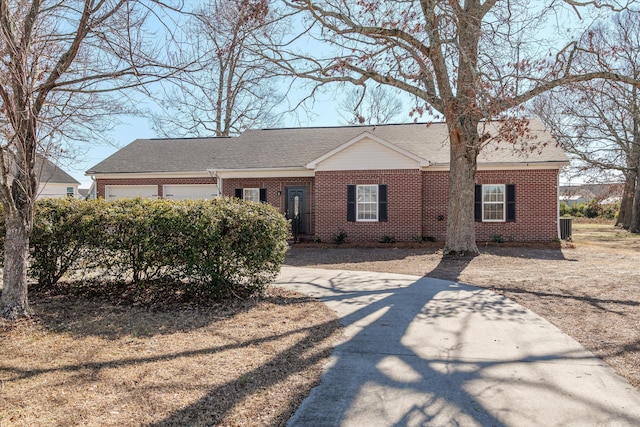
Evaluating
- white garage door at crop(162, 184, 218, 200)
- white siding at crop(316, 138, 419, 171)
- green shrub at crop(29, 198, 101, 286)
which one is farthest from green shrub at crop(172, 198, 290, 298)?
white garage door at crop(162, 184, 218, 200)

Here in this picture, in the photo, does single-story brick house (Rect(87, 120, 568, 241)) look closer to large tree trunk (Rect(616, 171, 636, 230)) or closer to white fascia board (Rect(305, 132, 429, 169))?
white fascia board (Rect(305, 132, 429, 169))

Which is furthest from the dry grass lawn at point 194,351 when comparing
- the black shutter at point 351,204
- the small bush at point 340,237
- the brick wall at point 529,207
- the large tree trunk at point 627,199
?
the large tree trunk at point 627,199

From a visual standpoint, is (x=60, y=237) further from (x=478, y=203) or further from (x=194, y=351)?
(x=478, y=203)

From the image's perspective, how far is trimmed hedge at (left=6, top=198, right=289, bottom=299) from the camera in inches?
256

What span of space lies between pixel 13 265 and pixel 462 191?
36.6 ft

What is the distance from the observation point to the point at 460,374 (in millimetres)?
4105

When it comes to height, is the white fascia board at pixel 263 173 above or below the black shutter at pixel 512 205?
above

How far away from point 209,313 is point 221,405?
2936mm

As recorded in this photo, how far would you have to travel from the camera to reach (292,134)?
21781 mm

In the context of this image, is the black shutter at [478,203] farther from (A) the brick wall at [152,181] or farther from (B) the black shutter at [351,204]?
(A) the brick wall at [152,181]

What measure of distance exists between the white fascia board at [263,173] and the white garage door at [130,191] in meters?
3.29

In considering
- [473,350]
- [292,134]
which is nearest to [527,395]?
[473,350]

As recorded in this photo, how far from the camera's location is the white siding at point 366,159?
1658 centimetres

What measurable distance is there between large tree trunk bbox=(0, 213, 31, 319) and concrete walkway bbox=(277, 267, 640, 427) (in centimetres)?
413
